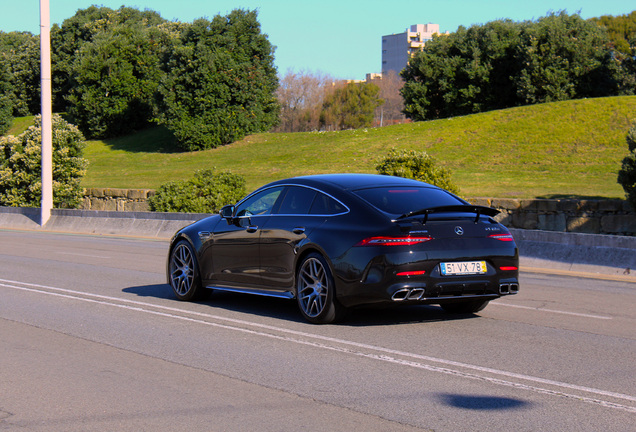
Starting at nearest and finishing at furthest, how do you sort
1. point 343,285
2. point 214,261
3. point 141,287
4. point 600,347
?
point 600,347
point 343,285
point 214,261
point 141,287

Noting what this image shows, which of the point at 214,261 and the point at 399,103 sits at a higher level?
the point at 399,103

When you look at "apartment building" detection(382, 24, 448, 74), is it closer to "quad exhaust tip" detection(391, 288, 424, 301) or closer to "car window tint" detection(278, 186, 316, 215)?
"car window tint" detection(278, 186, 316, 215)

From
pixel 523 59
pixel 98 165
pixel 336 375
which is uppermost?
pixel 523 59

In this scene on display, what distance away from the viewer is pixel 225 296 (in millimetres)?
10984

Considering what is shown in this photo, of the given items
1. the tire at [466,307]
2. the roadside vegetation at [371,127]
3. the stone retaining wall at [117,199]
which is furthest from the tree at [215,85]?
the tire at [466,307]

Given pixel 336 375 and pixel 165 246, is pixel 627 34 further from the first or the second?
pixel 336 375

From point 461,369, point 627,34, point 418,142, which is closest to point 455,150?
point 418,142

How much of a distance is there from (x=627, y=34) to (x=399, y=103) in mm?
39202

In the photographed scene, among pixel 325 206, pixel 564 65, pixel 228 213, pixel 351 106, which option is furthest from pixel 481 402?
pixel 351 106

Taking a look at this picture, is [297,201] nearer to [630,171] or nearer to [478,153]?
[630,171]

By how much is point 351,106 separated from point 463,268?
8207 cm

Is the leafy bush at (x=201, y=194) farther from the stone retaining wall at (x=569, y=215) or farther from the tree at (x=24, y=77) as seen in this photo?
the tree at (x=24, y=77)

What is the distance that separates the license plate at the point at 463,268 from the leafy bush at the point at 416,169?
1323cm

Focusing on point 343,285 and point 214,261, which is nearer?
point 343,285
